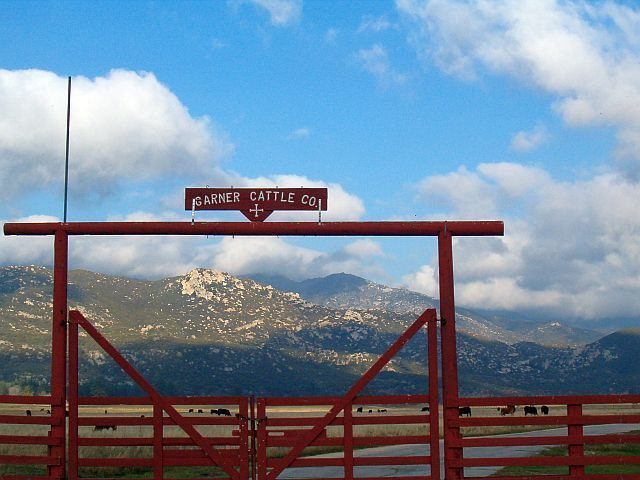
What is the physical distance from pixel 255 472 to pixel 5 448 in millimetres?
18685

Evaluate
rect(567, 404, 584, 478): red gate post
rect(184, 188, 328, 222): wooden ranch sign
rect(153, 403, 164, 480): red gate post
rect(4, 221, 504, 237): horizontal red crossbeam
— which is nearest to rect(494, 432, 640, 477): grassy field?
rect(567, 404, 584, 478): red gate post

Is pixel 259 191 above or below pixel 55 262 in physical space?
above

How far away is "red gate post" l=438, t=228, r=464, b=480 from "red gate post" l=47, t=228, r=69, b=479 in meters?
6.26

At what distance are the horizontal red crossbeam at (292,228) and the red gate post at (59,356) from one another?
0.43 metres

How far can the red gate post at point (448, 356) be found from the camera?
15516 mm

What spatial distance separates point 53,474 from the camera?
1582 centimetres

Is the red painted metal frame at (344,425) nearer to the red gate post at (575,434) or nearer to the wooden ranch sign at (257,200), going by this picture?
the red gate post at (575,434)

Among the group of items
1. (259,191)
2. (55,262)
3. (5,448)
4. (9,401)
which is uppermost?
(259,191)

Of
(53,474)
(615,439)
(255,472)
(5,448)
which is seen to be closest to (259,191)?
(255,472)

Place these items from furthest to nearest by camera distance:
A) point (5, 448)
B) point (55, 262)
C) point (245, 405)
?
1. point (5, 448)
2. point (55, 262)
3. point (245, 405)

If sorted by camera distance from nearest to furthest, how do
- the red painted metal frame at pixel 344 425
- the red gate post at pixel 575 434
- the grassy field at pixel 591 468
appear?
the red painted metal frame at pixel 344 425 < the red gate post at pixel 575 434 < the grassy field at pixel 591 468

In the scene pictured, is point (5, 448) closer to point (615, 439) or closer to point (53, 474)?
point (53, 474)

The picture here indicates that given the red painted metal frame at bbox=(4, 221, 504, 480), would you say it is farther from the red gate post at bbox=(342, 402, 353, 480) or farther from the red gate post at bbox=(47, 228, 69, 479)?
the red gate post at bbox=(342, 402, 353, 480)

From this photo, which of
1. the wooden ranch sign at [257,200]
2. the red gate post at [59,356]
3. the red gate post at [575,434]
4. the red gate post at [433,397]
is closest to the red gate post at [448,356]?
the red gate post at [433,397]
